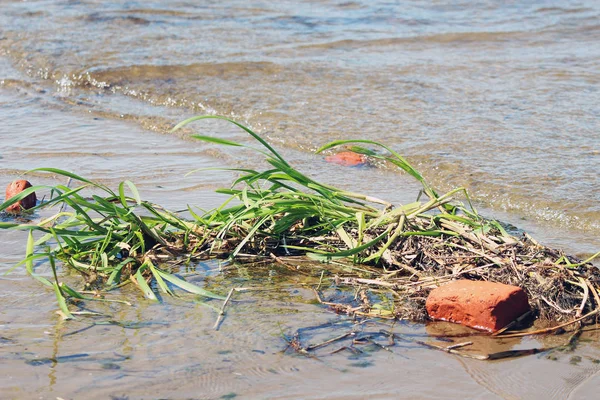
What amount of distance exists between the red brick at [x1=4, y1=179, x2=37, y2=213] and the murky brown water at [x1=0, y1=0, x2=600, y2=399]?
25 cm

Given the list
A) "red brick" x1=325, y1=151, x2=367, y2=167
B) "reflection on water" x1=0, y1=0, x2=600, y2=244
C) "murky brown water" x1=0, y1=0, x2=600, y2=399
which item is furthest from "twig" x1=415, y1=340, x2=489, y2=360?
"red brick" x1=325, y1=151, x2=367, y2=167

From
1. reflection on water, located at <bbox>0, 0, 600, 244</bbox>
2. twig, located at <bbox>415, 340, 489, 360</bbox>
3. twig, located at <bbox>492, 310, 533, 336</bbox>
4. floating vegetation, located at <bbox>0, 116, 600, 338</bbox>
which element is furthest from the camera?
reflection on water, located at <bbox>0, 0, 600, 244</bbox>

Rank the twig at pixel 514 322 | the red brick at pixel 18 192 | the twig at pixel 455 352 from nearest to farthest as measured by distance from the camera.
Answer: the twig at pixel 455 352 < the twig at pixel 514 322 < the red brick at pixel 18 192

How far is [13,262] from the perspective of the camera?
112 inches

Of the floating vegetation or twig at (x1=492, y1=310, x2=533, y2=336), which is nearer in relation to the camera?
twig at (x1=492, y1=310, x2=533, y2=336)

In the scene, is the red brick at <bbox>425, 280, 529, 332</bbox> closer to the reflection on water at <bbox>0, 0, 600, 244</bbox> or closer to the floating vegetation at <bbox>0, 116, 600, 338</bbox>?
the floating vegetation at <bbox>0, 116, 600, 338</bbox>

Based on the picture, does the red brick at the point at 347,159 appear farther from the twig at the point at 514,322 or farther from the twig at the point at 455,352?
the twig at the point at 455,352

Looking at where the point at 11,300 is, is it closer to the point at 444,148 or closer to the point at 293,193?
the point at 293,193

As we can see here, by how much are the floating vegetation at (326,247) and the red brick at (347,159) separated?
58.6 inches

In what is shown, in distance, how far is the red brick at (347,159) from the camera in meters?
4.55

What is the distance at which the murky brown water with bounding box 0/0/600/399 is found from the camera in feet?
6.86

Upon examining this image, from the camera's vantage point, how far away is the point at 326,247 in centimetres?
295

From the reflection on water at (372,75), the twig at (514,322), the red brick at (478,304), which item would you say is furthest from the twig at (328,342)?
the reflection on water at (372,75)

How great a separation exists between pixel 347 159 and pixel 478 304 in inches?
90.7
